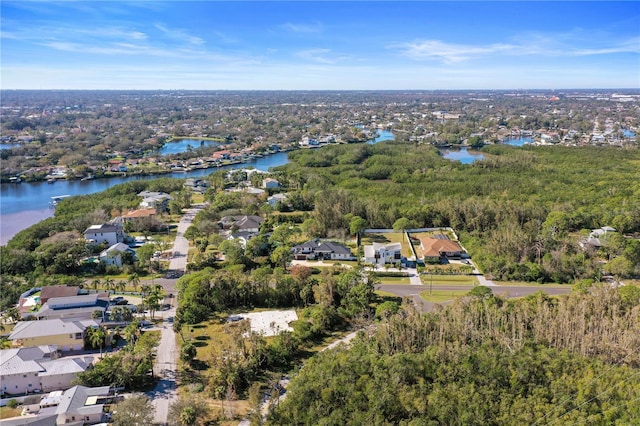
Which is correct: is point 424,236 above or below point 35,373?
above

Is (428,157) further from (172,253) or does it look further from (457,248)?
(172,253)

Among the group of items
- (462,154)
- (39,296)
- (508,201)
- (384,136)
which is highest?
(384,136)

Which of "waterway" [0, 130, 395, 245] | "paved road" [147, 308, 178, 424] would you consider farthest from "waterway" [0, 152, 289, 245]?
"paved road" [147, 308, 178, 424]

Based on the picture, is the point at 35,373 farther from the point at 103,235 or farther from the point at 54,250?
the point at 103,235

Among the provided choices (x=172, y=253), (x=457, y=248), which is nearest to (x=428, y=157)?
(x=457, y=248)

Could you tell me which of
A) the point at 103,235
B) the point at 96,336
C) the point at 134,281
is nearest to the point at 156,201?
the point at 103,235

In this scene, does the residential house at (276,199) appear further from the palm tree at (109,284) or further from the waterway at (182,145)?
the waterway at (182,145)
